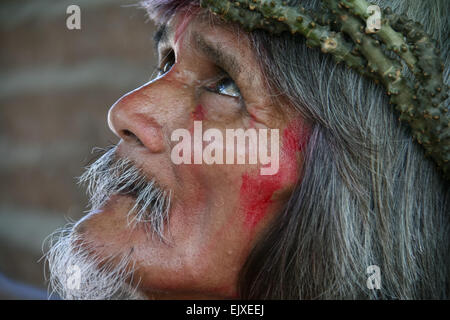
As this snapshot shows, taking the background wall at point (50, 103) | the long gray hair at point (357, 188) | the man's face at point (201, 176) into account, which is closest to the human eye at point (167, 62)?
the man's face at point (201, 176)

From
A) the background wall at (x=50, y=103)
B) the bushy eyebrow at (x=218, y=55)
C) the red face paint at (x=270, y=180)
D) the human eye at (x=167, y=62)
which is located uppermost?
the background wall at (x=50, y=103)

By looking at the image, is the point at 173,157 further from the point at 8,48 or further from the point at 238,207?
the point at 8,48

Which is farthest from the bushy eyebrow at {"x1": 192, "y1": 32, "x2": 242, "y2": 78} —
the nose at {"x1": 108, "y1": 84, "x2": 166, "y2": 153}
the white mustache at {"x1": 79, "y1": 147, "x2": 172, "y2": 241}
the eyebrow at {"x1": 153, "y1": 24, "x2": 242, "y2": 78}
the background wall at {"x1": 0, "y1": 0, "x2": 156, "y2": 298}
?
the background wall at {"x1": 0, "y1": 0, "x2": 156, "y2": 298}

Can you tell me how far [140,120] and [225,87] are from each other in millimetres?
146

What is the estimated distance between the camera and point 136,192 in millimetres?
933

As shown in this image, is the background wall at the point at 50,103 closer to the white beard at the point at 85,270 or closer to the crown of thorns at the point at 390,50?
the white beard at the point at 85,270

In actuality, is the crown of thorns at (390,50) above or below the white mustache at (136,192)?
above

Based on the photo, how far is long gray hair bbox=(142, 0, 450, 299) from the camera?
85 centimetres

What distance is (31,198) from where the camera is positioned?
1968 millimetres

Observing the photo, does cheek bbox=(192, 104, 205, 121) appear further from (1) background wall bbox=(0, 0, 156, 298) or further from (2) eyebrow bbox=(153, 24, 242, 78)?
(1) background wall bbox=(0, 0, 156, 298)

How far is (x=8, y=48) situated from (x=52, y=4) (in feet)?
0.78

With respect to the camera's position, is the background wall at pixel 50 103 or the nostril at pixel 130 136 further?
the background wall at pixel 50 103

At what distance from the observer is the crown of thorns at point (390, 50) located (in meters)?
0.80
